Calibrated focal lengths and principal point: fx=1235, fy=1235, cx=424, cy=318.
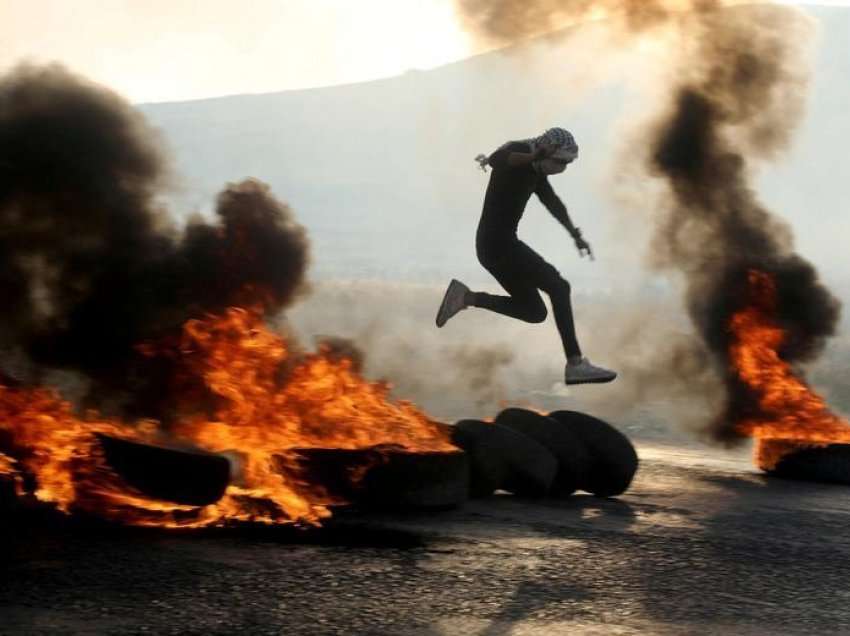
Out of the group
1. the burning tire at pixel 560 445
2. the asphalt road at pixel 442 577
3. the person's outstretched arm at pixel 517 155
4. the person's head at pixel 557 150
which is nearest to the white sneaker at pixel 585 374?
the asphalt road at pixel 442 577

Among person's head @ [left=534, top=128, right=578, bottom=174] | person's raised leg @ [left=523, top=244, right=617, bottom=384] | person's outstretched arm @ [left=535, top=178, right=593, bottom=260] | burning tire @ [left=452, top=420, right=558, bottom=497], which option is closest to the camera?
person's head @ [left=534, top=128, right=578, bottom=174]

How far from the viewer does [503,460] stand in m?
12.4

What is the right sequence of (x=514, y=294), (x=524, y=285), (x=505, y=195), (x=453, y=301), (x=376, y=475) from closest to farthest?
(x=376, y=475), (x=505, y=195), (x=524, y=285), (x=514, y=294), (x=453, y=301)

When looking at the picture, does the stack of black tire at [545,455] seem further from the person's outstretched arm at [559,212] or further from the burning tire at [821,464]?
the burning tire at [821,464]

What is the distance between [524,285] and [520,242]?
1.33 ft

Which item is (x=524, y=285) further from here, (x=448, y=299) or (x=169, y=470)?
(x=169, y=470)

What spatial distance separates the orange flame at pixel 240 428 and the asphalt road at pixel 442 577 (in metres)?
0.60

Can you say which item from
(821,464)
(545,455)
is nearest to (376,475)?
(545,455)

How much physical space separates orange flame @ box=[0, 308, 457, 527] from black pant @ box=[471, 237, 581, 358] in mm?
1397

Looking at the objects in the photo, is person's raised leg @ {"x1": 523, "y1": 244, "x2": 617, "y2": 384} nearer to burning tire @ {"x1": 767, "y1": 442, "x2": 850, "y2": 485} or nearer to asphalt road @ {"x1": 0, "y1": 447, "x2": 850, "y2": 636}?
asphalt road @ {"x1": 0, "y1": 447, "x2": 850, "y2": 636}

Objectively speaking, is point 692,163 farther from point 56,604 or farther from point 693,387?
point 56,604

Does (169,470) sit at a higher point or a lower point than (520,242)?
lower

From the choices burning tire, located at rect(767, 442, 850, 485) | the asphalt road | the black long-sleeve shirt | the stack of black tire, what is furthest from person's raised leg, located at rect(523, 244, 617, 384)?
burning tire, located at rect(767, 442, 850, 485)

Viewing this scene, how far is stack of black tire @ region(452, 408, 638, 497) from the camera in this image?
12297mm
